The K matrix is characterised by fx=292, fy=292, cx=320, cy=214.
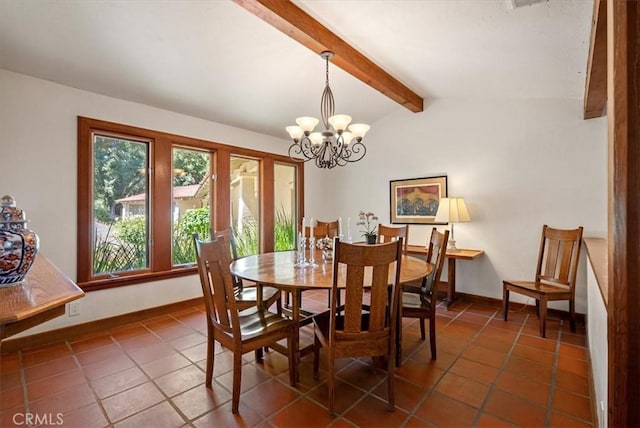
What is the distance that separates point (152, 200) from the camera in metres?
3.40

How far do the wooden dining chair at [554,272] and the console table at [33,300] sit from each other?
3.59 meters

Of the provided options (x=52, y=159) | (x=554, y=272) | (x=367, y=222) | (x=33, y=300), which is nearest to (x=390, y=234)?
(x=367, y=222)

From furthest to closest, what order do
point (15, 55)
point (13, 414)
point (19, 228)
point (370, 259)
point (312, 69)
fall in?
point (312, 69), point (15, 55), point (13, 414), point (370, 259), point (19, 228)

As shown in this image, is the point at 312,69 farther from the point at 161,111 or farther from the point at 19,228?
the point at 19,228

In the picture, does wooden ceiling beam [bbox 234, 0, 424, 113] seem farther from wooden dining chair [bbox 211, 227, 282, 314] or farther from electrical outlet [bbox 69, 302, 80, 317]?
electrical outlet [bbox 69, 302, 80, 317]

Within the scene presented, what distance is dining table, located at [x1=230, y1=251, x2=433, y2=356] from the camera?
1.89 meters

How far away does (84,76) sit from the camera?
2.67 m

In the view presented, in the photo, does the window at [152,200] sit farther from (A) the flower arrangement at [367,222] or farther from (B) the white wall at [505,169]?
(B) the white wall at [505,169]

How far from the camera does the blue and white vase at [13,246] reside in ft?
3.77

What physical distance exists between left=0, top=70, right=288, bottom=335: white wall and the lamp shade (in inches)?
145

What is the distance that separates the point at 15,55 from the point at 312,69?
8.20 ft

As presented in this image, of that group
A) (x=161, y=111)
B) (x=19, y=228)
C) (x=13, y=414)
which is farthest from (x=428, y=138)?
(x=13, y=414)

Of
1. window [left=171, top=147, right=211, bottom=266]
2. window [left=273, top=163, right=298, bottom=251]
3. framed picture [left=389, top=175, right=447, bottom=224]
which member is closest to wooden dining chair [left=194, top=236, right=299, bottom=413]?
window [left=171, top=147, right=211, bottom=266]

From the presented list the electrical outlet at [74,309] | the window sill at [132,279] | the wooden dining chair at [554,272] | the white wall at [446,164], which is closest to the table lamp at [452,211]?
the white wall at [446,164]
